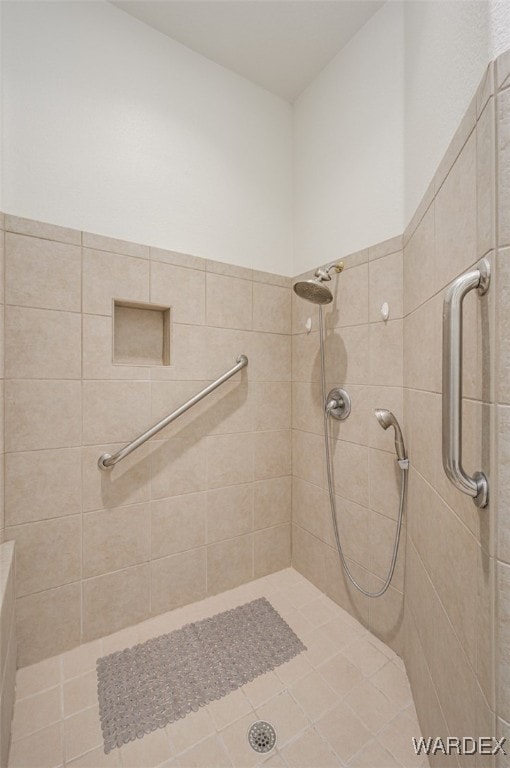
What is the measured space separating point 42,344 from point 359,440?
133 cm

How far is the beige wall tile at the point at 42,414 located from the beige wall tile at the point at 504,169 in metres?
1.34

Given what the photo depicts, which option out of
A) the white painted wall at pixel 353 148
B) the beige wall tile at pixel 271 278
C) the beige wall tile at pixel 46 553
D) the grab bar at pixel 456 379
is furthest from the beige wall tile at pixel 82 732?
the white painted wall at pixel 353 148

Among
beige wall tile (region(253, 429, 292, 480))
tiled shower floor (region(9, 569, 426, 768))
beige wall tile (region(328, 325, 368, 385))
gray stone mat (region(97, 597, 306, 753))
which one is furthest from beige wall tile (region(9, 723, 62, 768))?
beige wall tile (region(328, 325, 368, 385))

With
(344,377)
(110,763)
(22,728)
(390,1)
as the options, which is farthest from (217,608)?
(390,1)

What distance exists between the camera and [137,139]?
137 centimetres

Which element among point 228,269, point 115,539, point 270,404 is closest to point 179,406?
point 270,404

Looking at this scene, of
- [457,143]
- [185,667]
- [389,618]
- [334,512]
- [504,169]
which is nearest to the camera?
[504,169]

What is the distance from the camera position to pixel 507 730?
0.51 meters

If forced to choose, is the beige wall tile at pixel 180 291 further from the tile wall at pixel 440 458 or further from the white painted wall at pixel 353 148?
the tile wall at pixel 440 458

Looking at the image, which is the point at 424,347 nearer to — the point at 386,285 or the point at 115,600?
the point at 386,285

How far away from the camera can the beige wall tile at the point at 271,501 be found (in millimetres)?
1696

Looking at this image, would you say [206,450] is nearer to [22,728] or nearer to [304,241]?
[22,728]

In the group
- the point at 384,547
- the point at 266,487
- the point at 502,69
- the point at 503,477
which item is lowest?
the point at 384,547

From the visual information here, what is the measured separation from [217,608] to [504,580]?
4.40 feet
